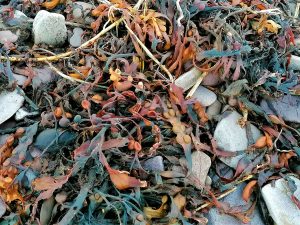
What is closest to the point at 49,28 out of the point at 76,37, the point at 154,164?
the point at 76,37

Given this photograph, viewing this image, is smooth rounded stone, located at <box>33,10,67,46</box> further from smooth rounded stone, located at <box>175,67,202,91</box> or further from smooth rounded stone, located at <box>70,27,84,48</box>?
smooth rounded stone, located at <box>175,67,202,91</box>

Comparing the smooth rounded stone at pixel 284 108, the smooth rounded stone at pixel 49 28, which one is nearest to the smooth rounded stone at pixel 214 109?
the smooth rounded stone at pixel 284 108

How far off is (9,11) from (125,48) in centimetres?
60

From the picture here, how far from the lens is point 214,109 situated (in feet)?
6.57

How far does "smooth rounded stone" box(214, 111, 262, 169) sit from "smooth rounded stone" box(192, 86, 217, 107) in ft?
0.29

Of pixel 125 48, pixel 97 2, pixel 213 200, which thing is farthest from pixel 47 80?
pixel 213 200

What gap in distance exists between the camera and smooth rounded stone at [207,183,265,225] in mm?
1831

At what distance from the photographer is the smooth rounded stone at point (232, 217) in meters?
1.83

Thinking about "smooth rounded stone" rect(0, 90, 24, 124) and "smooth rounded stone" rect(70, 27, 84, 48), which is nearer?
"smooth rounded stone" rect(0, 90, 24, 124)

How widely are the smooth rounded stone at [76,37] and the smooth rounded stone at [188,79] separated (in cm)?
47

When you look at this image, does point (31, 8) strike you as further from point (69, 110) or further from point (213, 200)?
point (213, 200)

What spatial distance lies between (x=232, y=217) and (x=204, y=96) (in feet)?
1.55

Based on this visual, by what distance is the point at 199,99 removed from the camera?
1955 millimetres

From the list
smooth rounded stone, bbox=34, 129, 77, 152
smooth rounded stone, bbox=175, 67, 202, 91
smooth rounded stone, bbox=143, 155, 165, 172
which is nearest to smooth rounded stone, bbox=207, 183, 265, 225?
smooth rounded stone, bbox=143, 155, 165, 172
